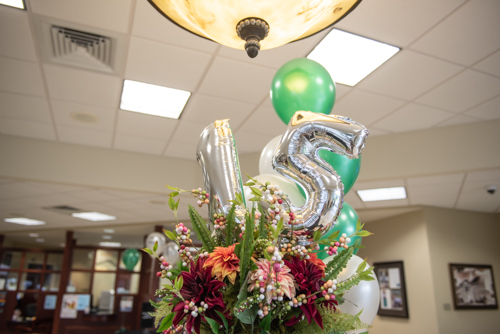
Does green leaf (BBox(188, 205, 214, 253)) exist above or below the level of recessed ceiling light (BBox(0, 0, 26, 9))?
below

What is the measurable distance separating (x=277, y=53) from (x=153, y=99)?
1.28 m

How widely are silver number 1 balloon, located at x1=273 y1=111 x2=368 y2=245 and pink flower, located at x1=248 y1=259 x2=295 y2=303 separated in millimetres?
148

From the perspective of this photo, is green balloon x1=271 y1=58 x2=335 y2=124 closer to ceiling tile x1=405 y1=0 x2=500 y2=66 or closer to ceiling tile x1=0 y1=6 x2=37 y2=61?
ceiling tile x1=405 y1=0 x2=500 y2=66

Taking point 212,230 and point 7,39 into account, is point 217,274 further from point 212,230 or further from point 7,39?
point 7,39

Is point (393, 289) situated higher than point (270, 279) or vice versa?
point (270, 279)

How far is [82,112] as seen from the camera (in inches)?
134

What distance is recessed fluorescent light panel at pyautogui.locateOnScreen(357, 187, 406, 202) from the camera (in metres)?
4.57

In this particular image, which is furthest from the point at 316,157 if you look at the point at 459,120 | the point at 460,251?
the point at 460,251

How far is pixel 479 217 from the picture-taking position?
19.3 ft

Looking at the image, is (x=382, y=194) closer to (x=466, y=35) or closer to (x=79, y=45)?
(x=466, y=35)

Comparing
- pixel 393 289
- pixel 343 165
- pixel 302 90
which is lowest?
pixel 393 289

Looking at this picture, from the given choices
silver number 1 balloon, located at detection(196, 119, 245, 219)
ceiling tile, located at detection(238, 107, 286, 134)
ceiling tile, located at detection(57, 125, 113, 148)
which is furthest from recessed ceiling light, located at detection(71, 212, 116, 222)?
silver number 1 balloon, located at detection(196, 119, 245, 219)

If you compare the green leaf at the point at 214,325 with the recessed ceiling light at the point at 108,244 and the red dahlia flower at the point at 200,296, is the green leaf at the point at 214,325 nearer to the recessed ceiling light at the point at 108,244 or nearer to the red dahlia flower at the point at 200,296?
the red dahlia flower at the point at 200,296

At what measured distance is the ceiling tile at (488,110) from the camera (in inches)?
122
